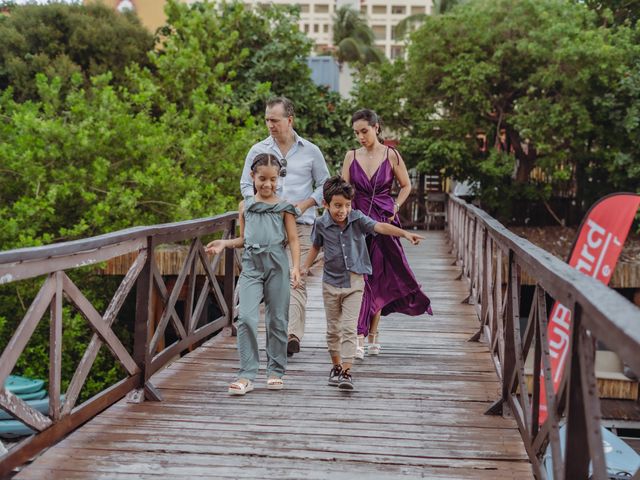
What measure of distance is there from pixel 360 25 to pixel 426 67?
32.7m

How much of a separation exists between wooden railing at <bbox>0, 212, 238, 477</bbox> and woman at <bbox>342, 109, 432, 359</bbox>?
3.89 feet

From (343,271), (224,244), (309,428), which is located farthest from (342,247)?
(309,428)

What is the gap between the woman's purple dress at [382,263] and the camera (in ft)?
18.4

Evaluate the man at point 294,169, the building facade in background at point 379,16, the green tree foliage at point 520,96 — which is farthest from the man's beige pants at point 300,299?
the building facade in background at point 379,16

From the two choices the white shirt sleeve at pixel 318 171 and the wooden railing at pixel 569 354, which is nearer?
the wooden railing at pixel 569 354

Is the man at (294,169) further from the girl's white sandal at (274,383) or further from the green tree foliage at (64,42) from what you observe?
the green tree foliage at (64,42)

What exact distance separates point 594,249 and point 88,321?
6412mm

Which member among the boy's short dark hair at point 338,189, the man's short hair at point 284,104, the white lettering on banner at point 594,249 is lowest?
the white lettering on banner at point 594,249

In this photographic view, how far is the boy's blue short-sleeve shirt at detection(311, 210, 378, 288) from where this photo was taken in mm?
4895

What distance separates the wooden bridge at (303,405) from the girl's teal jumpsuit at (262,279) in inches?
13.0

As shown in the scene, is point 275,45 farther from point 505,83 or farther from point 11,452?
point 11,452

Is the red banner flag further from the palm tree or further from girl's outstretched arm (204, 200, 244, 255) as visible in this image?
the palm tree

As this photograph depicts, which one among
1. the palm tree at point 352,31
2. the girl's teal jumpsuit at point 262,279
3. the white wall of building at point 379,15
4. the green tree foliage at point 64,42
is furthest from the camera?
the white wall of building at point 379,15

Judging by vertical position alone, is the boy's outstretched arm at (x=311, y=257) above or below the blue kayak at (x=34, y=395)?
above
